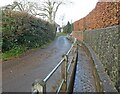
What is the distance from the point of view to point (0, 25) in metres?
13.9

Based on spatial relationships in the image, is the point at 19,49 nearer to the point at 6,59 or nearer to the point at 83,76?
the point at 6,59

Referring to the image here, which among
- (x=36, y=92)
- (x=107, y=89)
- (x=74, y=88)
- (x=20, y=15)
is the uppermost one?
(x=20, y=15)

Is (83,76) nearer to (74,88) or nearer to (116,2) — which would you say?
(74,88)

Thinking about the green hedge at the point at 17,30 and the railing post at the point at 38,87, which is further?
the green hedge at the point at 17,30

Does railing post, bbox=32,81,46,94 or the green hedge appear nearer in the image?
railing post, bbox=32,81,46,94

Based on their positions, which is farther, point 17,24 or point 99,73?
point 17,24

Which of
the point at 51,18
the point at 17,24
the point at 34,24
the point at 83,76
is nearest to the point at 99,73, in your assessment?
the point at 83,76

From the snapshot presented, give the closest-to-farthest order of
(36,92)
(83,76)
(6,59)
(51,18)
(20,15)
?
1. (36,92)
2. (83,76)
3. (6,59)
4. (20,15)
5. (51,18)

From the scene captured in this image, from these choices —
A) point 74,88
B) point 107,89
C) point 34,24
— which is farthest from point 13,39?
point 107,89

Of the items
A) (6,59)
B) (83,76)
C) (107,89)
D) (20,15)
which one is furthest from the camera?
(20,15)

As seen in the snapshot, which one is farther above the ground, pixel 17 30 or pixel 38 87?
pixel 17 30

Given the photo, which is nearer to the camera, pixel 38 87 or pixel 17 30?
pixel 38 87

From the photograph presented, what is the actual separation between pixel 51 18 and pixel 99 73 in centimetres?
4422

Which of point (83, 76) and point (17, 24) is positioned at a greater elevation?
point (17, 24)
